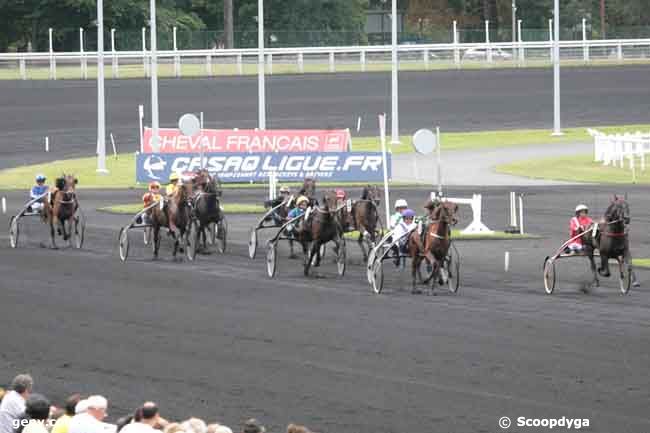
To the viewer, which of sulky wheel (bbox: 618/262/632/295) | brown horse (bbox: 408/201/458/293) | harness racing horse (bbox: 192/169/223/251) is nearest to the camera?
brown horse (bbox: 408/201/458/293)

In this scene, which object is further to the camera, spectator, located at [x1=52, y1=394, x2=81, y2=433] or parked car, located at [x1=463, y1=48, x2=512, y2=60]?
parked car, located at [x1=463, y1=48, x2=512, y2=60]

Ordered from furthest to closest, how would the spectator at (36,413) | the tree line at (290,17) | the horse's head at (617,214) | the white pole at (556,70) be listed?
1. the tree line at (290,17)
2. the white pole at (556,70)
3. the horse's head at (617,214)
4. the spectator at (36,413)

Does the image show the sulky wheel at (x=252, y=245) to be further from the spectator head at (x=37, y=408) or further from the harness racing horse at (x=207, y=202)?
the spectator head at (x=37, y=408)

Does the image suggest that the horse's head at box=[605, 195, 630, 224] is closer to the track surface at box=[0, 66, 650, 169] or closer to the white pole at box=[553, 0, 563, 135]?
the white pole at box=[553, 0, 563, 135]

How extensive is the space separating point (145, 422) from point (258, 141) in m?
29.8

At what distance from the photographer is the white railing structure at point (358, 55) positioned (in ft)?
196

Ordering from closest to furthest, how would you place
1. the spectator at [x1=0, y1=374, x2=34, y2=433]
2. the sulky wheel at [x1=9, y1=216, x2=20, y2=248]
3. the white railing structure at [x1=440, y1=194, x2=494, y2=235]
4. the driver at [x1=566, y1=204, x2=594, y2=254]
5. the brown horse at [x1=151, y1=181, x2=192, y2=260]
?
the spectator at [x1=0, y1=374, x2=34, y2=433] < the driver at [x1=566, y1=204, x2=594, y2=254] < the brown horse at [x1=151, y1=181, x2=192, y2=260] < the sulky wheel at [x1=9, y1=216, x2=20, y2=248] < the white railing structure at [x1=440, y1=194, x2=494, y2=235]

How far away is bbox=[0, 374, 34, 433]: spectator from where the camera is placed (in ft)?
34.4

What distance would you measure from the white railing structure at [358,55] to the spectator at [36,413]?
46.7 metres

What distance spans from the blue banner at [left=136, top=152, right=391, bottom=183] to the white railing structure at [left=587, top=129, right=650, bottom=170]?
264 inches

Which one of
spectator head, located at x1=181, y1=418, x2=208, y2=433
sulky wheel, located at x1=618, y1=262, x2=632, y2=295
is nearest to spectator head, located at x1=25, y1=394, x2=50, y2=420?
spectator head, located at x1=181, y1=418, x2=208, y2=433

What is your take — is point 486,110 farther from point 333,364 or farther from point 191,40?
point 333,364

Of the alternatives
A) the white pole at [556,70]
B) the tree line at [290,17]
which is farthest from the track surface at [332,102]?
the tree line at [290,17]

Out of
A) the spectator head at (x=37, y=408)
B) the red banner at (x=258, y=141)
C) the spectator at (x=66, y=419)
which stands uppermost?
the red banner at (x=258, y=141)
